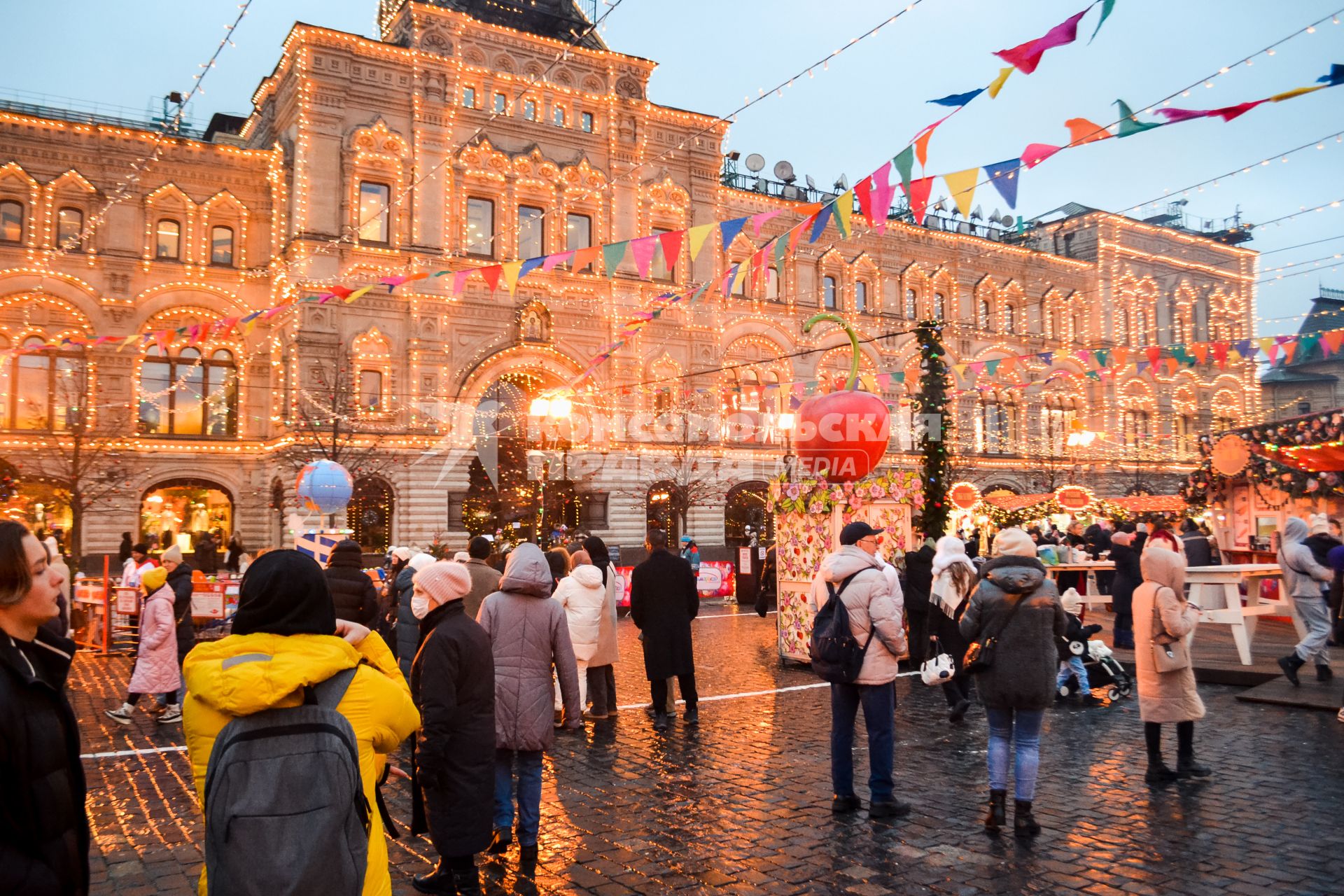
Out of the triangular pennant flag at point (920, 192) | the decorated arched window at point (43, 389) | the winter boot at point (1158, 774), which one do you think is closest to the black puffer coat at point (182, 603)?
the triangular pennant flag at point (920, 192)

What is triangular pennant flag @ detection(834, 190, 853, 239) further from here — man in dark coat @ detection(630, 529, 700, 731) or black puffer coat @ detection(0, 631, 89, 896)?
black puffer coat @ detection(0, 631, 89, 896)

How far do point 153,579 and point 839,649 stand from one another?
22.2 feet

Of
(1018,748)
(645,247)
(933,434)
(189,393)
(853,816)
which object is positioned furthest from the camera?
(189,393)

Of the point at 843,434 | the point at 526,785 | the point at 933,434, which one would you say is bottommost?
the point at 526,785

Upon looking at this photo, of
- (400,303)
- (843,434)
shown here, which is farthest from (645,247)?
(400,303)

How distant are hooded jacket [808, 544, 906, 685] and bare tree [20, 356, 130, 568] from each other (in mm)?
22662

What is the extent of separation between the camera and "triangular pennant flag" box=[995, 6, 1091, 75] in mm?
7121

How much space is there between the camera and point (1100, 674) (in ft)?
30.9

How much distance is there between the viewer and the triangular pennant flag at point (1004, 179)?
30.5ft

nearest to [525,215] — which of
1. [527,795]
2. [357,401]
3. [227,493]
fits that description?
[357,401]

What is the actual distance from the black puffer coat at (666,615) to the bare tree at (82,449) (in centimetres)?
1963

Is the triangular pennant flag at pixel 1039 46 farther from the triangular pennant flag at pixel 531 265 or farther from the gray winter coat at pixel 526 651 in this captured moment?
the triangular pennant flag at pixel 531 265

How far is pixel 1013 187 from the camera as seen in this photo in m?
9.54

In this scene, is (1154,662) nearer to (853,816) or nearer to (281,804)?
(853,816)
